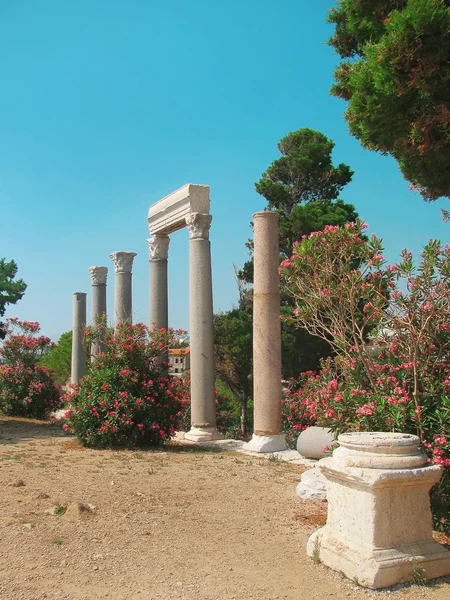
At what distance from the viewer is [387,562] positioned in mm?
4418

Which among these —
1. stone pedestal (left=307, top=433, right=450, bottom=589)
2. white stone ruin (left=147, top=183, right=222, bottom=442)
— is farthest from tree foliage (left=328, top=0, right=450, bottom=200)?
white stone ruin (left=147, top=183, right=222, bottom=442)

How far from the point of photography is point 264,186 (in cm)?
2023

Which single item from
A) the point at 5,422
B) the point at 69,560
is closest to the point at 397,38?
the point at 69,560

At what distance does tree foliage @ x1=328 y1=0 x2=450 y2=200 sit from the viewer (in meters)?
6.39

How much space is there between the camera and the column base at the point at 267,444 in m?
10.9

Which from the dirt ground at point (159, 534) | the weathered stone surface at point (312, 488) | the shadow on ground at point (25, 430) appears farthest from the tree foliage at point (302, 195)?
the weathered stone surface at point (312, 488)

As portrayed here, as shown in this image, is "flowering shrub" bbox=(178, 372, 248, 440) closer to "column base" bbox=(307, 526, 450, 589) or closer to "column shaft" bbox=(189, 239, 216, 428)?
"column shaft" bbox=(189, 239, 216, 428)

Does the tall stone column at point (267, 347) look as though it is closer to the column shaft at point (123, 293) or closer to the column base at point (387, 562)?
the column base at point (387, 562)

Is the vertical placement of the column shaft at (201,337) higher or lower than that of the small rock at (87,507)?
higher

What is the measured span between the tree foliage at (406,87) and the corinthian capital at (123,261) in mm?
10231

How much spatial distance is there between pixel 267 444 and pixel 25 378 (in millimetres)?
9491

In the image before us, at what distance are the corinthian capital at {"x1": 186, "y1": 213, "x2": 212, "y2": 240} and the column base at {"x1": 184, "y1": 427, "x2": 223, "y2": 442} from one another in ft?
13.3

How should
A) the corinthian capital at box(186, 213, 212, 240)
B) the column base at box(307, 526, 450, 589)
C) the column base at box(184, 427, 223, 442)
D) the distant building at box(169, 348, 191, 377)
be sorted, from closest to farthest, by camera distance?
1. the column base at box(307, 526, 450, 589)
2. the column base at box(184, 427, 223, 442)
3. the corinthian capital at box(186, 213, 212, 240)
4. the distant building at box(169, 348, 191, 377)

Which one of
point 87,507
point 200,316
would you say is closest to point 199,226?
point 200,316
